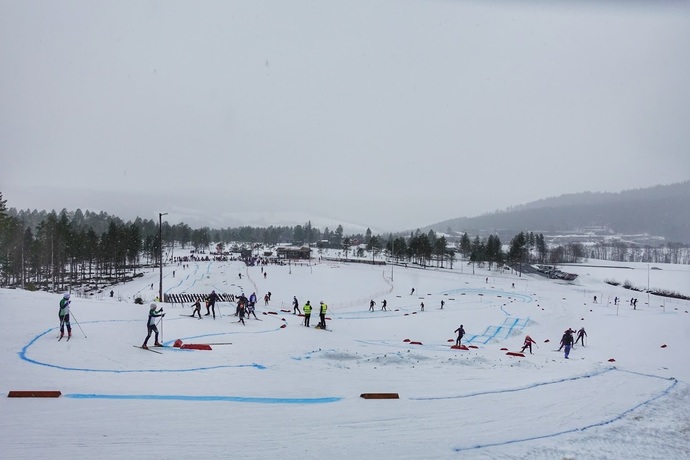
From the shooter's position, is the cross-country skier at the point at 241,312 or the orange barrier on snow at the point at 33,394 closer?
the orange barrier on snow at the point at 33,394

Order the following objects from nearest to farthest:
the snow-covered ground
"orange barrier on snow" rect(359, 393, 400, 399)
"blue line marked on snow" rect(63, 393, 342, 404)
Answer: the snow-covered ground < "blue line marked on snow" rect(63, 393, 342, 404) < "orange barrier on snow" rect(359, 393, 400, 399)

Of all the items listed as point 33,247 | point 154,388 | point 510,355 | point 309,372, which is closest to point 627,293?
point 510,355

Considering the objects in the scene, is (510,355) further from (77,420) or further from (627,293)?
(627,293)

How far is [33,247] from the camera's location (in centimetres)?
6456

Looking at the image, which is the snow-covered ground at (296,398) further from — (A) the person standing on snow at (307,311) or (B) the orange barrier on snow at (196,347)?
(B) the orange barrier on snow at (196,347)

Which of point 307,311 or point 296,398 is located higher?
point 296,398

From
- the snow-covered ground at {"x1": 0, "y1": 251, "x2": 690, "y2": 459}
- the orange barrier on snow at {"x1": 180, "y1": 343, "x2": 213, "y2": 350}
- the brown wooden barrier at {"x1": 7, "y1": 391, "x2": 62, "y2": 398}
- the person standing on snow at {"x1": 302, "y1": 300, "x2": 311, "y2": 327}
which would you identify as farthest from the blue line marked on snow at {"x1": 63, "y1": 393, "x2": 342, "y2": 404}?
the person standing on snow at {"x1": 302, "y1": 300, "x2": 311, "y2": 327}

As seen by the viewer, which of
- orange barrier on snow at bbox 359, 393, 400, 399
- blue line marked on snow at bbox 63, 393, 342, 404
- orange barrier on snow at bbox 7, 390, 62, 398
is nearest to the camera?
orange barrier on snow at bbox 7, 390, 62, 398

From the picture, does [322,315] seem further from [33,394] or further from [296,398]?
[33,394]

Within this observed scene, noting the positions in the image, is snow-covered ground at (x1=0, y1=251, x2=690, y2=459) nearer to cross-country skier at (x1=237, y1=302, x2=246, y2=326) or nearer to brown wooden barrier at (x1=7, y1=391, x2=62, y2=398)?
brown wooden barrier at (x1=7, y1=391, x2=62, y2=398)

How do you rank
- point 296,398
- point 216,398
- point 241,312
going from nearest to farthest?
1. point 216,398
2. point 296,398
3. point 241,312

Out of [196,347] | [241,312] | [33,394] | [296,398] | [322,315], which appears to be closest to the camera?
[33,394]

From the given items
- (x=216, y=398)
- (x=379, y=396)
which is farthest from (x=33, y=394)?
(x=379, y=396)

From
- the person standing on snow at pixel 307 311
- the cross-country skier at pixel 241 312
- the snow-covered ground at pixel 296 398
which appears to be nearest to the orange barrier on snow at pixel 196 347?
the snow-covered ground at pixel 296 398
